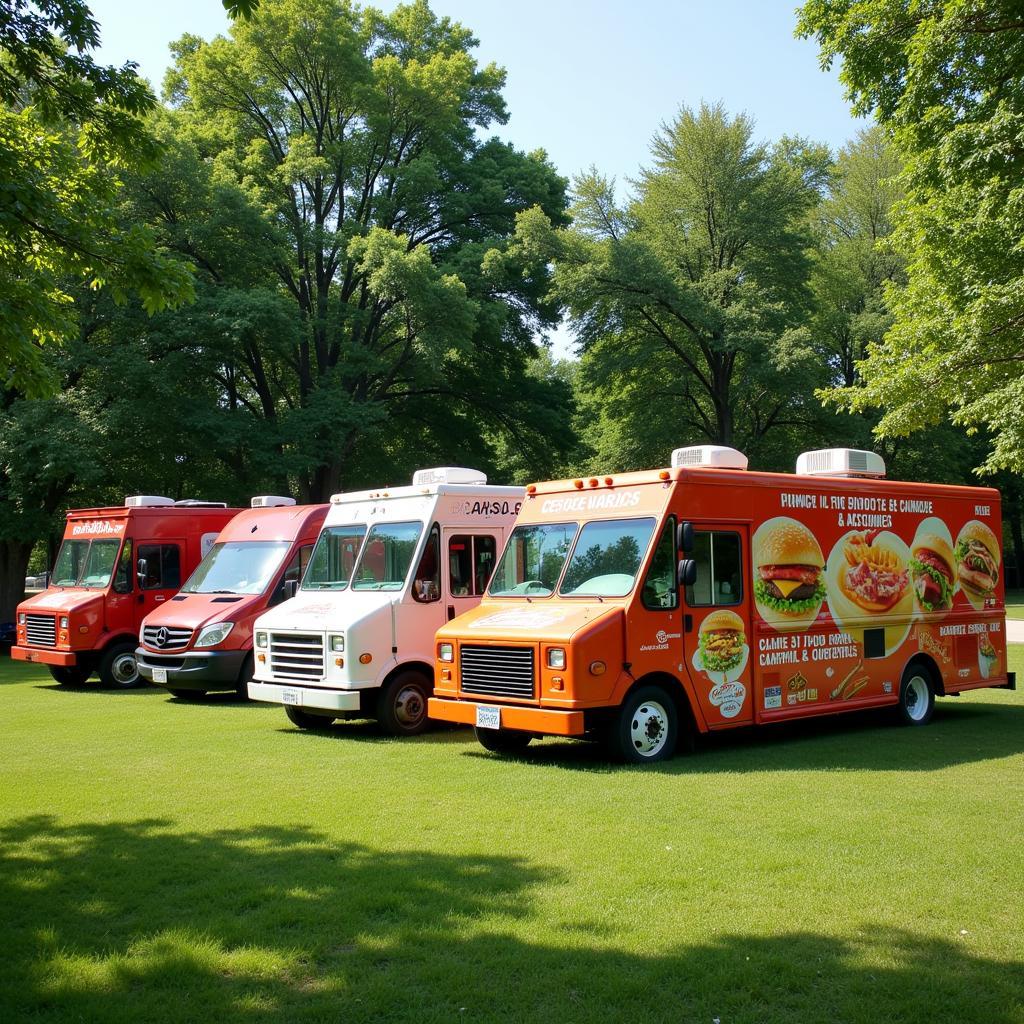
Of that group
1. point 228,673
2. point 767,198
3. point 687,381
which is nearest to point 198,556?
point 228,673

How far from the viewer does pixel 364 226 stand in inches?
1243

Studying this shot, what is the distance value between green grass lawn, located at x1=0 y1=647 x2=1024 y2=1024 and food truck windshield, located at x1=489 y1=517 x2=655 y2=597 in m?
1.74

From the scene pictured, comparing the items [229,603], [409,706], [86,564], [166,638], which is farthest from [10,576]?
[409,706]

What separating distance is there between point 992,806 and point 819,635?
3.88 meters

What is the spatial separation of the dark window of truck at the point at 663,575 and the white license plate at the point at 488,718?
5.88ft

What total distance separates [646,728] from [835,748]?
2337mm

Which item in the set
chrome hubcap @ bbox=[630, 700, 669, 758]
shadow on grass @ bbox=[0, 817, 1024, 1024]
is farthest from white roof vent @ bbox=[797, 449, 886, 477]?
shadow on grass @ bbox=[0, 817, 1024, 1024]

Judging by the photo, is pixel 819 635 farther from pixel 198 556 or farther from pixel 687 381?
pixel 687 381

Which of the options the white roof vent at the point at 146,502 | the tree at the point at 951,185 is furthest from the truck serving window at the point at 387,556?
the white roof vent at the point at 146,502

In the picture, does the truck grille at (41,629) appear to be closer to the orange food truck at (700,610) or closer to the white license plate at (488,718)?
the orange food truck at (700,610)

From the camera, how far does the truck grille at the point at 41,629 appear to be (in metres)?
18.9

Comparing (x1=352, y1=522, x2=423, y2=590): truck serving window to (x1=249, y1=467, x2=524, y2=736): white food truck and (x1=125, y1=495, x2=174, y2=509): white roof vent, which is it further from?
(x1=125, y1=495, x2=174, y2=509): white roof vent

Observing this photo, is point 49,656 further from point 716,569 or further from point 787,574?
point 787,574

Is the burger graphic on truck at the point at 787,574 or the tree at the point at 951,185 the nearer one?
the burger graphic on truck at the point at 787,574
